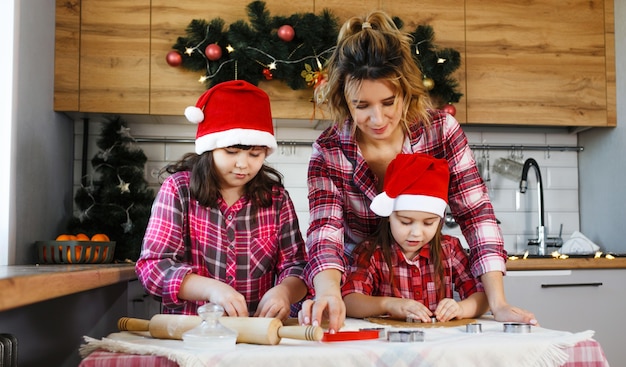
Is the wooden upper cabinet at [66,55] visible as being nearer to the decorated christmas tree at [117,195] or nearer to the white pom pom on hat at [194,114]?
the decorated christmas tree at [117,195]

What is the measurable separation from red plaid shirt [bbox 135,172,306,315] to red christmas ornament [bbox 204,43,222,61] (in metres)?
1.37

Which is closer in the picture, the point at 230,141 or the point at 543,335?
the point at 543,335

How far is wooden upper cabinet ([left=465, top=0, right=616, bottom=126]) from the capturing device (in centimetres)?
308

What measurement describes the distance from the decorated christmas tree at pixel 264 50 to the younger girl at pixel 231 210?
133cm

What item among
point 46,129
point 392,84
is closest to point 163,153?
point 46,129

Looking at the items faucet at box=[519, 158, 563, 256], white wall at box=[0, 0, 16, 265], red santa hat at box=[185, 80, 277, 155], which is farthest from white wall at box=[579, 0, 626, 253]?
white wall at box=[0, 0, 16, 265]

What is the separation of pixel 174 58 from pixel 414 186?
164 cm

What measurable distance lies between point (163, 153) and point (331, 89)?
1.79 metres

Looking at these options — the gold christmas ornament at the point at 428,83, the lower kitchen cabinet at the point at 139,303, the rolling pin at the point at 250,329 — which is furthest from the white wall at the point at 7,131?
the gold christmas ornament at the point at 428,83

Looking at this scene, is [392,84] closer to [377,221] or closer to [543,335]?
[377,221]

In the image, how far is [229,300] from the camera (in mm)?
1160

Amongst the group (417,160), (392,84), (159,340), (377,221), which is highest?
(392,84)

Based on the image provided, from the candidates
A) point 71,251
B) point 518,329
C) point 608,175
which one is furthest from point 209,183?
point 608,175

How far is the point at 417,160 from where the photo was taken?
1.46 m
